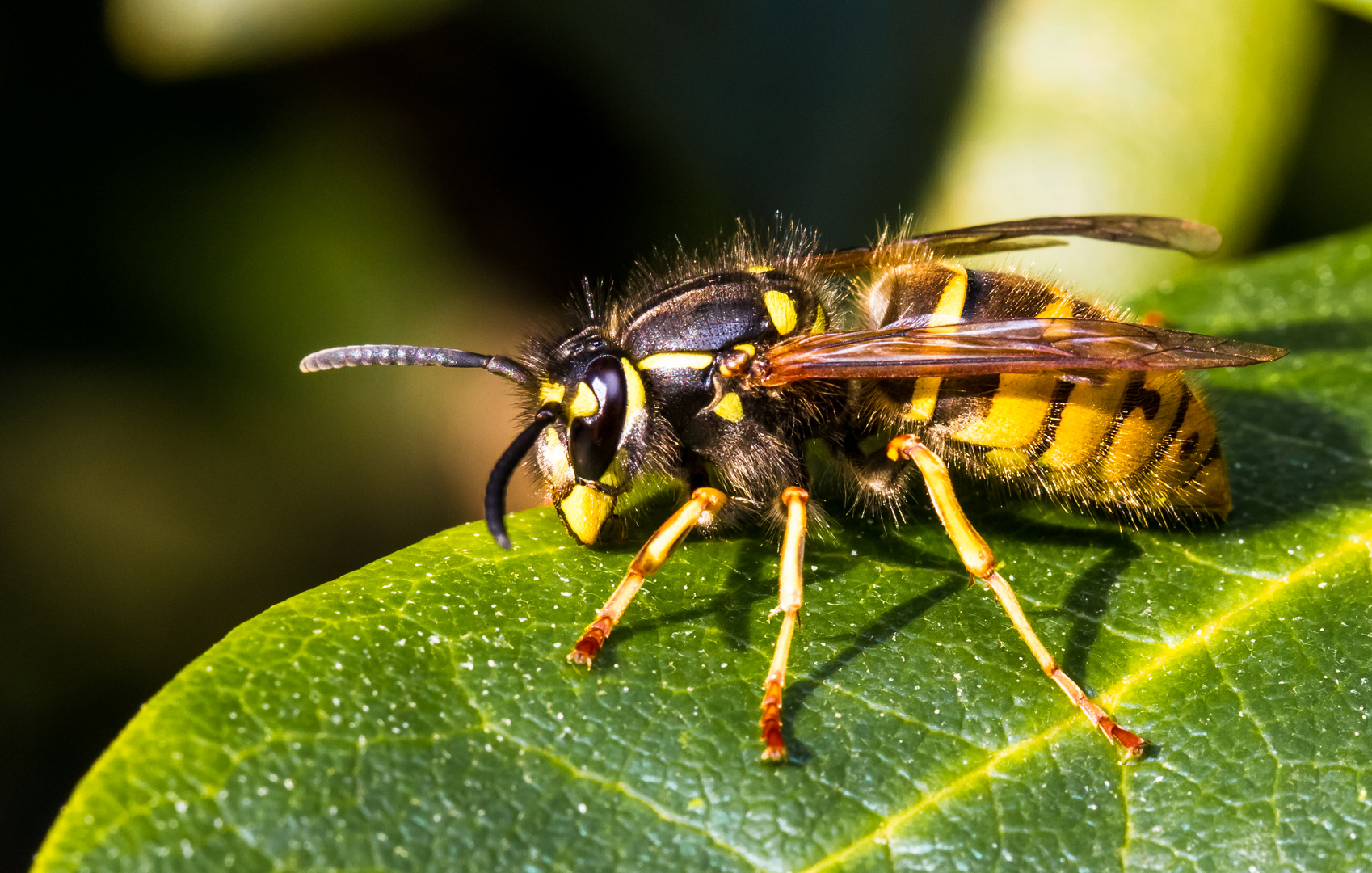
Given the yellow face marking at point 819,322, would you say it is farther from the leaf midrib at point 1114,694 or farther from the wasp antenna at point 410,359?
the leaf midrib at point 1114,694

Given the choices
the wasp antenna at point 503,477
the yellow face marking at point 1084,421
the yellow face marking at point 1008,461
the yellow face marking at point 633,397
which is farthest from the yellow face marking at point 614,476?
the yellow face marking at point 1084,421

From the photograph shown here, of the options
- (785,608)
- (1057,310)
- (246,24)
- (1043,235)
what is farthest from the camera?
(246,24)

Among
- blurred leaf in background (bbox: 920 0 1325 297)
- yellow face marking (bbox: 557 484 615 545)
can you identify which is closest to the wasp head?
yellow face marking (bbox: 557 484 615 545)

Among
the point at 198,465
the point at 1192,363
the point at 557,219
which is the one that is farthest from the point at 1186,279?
the point at 198,465

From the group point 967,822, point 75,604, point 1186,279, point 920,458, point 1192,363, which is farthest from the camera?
point 75,604

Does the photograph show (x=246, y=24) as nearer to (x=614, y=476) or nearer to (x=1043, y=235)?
(x=614, y=476)

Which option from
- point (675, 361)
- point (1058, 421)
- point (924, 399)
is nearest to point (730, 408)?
point (675, 361)

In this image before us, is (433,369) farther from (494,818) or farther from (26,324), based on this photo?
(494,818)

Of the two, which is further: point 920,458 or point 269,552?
point 269,552

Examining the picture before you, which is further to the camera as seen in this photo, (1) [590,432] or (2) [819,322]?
(2) [819,322]
